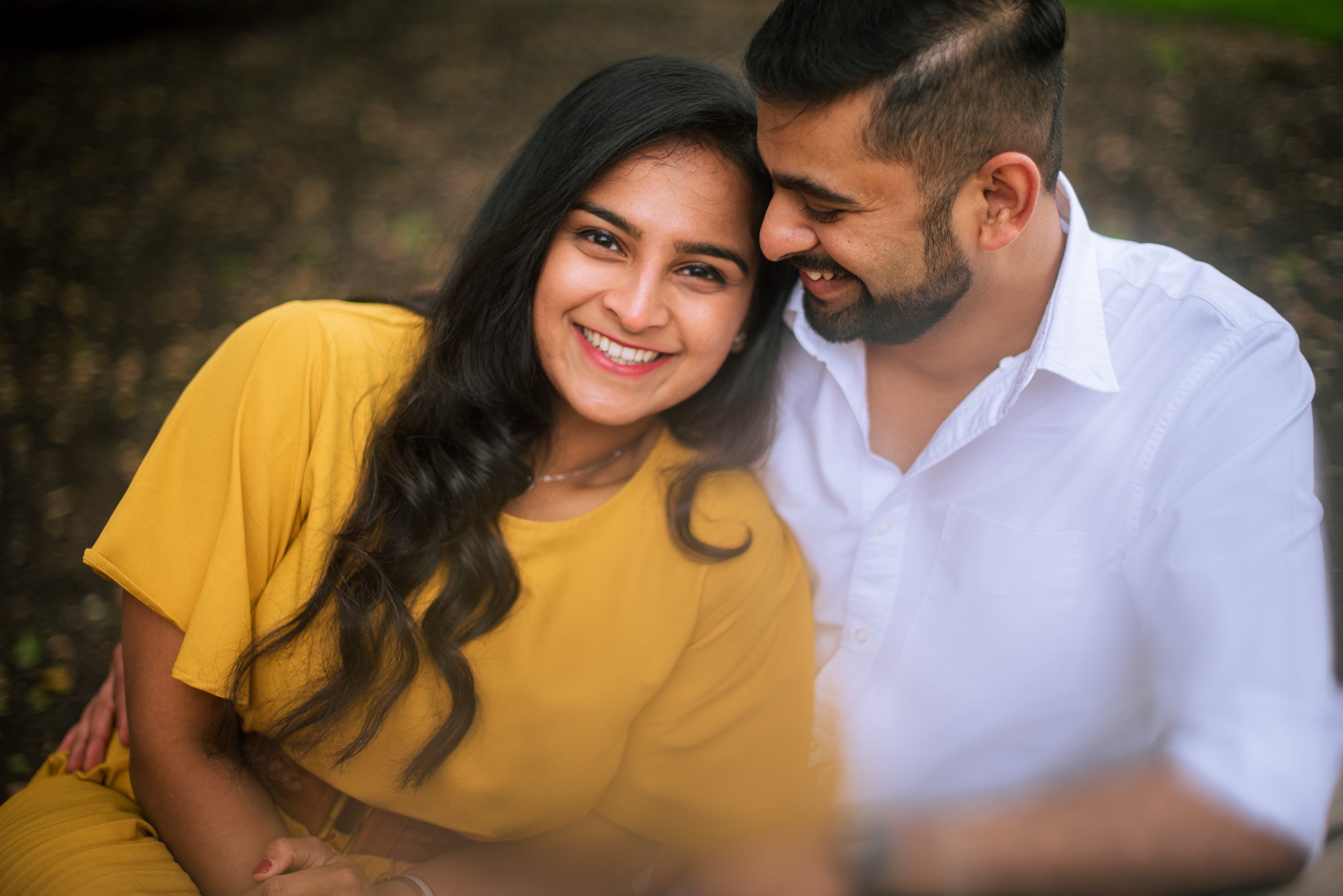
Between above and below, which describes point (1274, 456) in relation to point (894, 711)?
above

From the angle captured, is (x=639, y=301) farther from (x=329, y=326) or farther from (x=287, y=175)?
(x=287, y=175)

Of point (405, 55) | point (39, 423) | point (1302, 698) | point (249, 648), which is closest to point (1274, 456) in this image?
point (1302, 698)

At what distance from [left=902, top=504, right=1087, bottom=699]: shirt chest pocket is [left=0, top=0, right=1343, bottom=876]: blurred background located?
0.94 metres

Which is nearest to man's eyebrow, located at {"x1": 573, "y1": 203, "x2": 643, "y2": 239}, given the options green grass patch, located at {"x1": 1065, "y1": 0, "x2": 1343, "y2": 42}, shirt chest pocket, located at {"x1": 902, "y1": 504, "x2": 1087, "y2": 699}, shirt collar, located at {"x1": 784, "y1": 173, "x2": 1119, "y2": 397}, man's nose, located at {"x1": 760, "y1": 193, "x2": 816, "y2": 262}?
man's nose, located at {"x1": 760, "y1": 193, "x2": 816, "y2": 262}

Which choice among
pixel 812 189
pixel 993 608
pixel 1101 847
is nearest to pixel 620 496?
pixel 812 189

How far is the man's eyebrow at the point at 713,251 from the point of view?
6.89ft

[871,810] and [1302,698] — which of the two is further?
[871,810]

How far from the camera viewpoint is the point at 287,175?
20.9ft

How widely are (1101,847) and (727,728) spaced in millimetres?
841

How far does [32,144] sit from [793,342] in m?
5.60

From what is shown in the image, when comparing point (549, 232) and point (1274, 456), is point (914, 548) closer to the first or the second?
point (1274, 456)

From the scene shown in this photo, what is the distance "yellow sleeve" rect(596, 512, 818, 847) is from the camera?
232 cm

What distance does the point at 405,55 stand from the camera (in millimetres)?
8406

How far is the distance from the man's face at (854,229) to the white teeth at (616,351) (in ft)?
1.17
